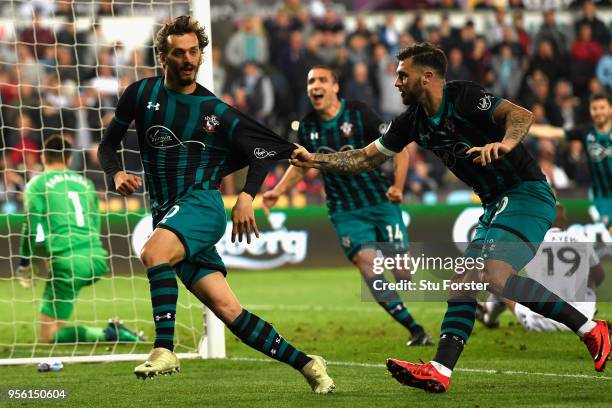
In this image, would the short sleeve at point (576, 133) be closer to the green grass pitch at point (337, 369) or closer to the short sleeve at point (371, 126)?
the green grass pitch at point (337, 369)

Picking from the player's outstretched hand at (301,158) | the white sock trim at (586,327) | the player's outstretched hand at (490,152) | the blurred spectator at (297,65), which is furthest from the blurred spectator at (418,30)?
the player's outstretched hand at (490,152)

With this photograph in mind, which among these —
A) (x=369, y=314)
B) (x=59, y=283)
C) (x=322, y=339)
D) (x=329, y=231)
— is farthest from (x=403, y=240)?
(x=329, y=231)

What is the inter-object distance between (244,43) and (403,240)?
1106 cm

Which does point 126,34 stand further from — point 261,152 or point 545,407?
point 545,407

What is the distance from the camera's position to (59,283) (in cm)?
1018

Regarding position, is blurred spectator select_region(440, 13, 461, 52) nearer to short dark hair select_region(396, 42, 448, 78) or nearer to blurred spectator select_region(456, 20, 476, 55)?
blurred spectator select_region(456, 20, 476, 55)

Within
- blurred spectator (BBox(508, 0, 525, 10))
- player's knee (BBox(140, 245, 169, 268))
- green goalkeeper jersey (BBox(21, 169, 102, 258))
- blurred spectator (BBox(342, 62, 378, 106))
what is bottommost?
green goalkeeper jersey (BBox(21, 169, 102, 258))

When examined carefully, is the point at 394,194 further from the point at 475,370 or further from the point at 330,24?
the point at 330,24

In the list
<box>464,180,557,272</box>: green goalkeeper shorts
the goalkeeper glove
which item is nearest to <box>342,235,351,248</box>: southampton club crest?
the goalkeeper glove

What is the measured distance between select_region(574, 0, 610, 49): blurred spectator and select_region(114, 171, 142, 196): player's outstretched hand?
1651 cm

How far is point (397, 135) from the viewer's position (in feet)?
23.6

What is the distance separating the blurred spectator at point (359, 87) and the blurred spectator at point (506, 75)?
277 cm

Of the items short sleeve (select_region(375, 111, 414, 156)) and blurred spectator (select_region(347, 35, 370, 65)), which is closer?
short sleeve (select_region(375, 111, 414, 156))

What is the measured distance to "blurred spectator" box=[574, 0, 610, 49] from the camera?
21.7 m
